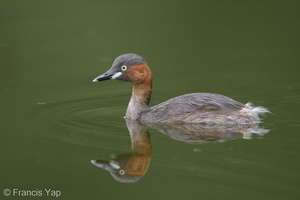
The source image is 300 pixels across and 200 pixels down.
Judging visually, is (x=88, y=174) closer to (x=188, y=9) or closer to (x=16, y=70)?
(x=16, y=70)

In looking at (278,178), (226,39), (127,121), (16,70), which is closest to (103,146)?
(127,121)

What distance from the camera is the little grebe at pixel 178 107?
907cm

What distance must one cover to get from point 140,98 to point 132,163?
7.79 feet

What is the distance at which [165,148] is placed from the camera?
797cm

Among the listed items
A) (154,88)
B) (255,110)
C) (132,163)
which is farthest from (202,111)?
(154,88)

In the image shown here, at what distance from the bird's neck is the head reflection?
4.12 feet

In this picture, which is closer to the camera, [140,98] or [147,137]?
[147,137]

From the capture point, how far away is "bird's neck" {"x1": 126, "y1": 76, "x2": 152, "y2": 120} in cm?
976

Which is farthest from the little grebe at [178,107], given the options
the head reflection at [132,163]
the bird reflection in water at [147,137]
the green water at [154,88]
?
the head reflection at [132,163]

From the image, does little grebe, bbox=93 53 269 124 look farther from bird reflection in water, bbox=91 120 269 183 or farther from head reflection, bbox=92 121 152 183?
head reflection, bbox=92 121 152 183

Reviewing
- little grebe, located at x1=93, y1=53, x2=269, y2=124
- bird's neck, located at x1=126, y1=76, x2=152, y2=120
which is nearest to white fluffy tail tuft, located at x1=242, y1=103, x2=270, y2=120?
little grebe, located at x1=93, y1=53, x2=269, y2=124

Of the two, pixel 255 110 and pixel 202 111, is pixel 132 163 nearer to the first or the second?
pixel 202 111

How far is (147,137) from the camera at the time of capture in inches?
341

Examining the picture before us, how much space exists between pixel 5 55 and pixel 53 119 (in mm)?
4796
